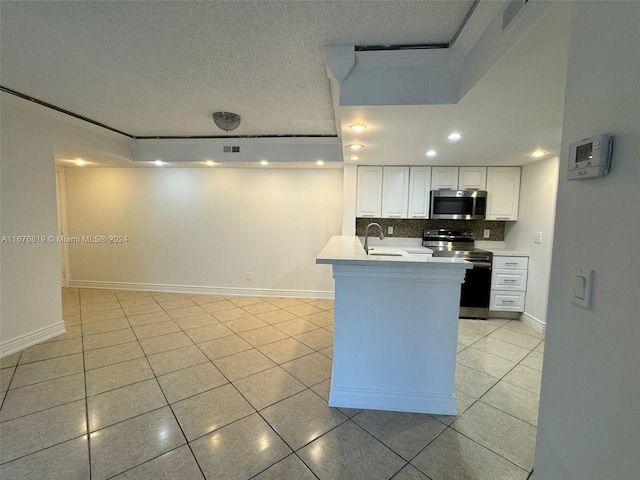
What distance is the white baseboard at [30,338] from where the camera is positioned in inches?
102

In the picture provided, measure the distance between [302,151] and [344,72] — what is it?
206cm

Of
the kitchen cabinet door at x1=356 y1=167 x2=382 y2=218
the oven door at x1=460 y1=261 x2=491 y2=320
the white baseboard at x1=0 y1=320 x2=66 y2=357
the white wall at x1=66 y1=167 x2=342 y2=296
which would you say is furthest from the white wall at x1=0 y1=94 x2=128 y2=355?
the oven door at x1=460 y1=261 x2=491 y2=320

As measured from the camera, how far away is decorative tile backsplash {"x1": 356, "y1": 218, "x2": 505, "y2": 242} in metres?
4.18

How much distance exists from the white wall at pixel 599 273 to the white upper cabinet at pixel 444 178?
315cm

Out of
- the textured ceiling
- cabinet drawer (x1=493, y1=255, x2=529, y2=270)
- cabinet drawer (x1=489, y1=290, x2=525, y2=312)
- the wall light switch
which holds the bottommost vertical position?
cabinet drawer (x1=489, y1=290, x2=525, y2=312)

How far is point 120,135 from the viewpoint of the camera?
3.66 metres

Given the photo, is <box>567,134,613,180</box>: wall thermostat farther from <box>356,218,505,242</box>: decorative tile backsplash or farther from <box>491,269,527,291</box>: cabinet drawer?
<box>356,218,505,242</box>: decorative tile backsplash

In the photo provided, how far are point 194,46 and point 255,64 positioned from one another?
1.29 feet

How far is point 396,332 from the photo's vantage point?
6.24ft

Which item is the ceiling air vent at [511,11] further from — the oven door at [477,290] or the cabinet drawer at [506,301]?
the cabinet drawer at [506,301]

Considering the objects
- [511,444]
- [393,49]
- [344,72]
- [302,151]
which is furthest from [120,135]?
[511,444]

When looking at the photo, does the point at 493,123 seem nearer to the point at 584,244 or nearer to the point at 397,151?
the point at 397,151

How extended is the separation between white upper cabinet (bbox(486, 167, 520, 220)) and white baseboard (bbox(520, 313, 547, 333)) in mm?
1354

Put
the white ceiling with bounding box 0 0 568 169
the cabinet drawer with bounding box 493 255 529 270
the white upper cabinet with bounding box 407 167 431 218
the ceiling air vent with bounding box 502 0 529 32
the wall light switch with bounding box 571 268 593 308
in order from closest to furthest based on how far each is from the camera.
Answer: the wall light switch with bounding box 571 268 593 308 < the ceiling air vent with bounding box 502 0 529 32 < the white ceiling with bounding box 0 0 568 169 < the cabinet drawer with bounding box 493 255 529 270 < the white upper cabinet with bounding box 407 167 431 218
